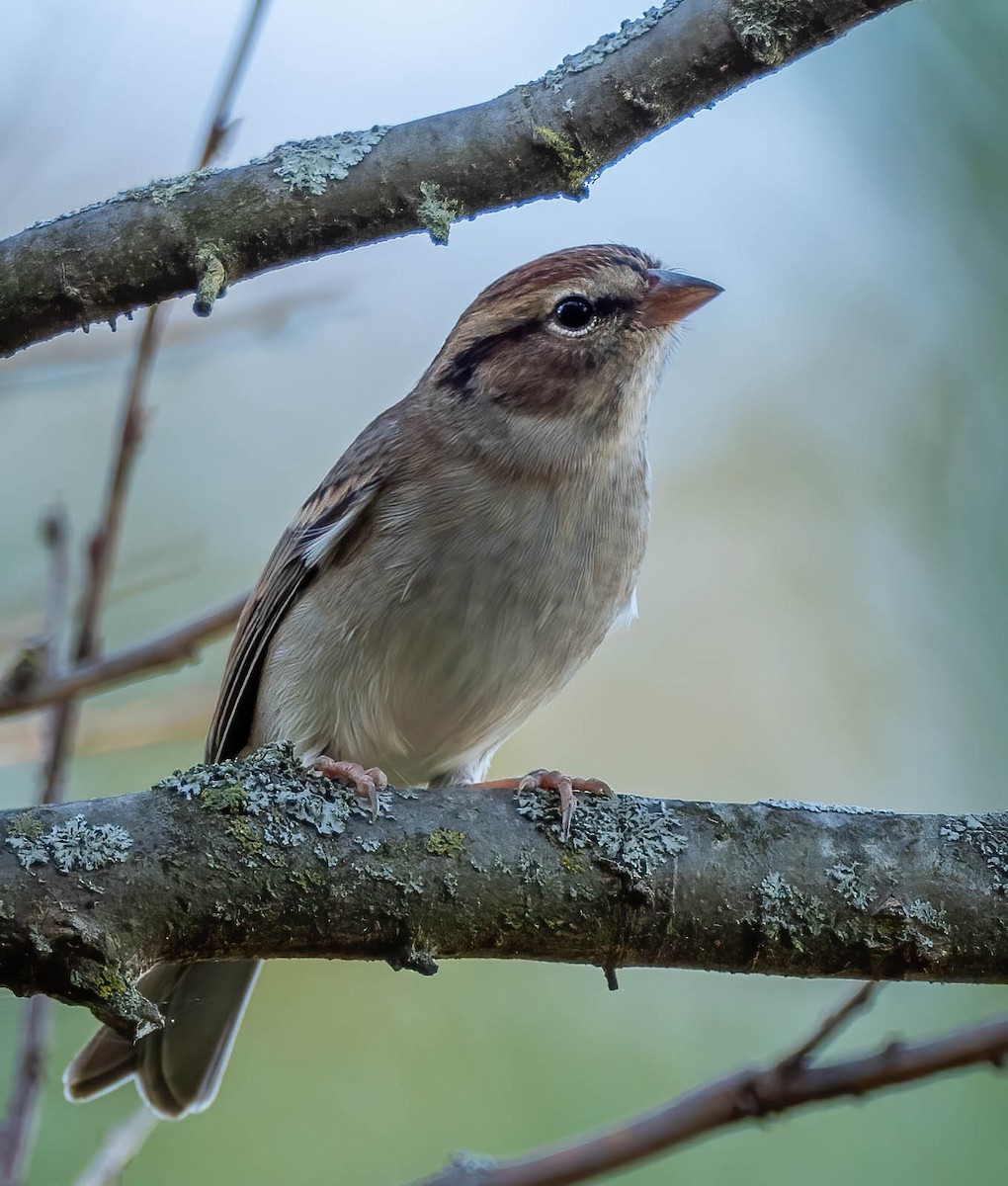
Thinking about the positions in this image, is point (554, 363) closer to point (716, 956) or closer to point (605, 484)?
point (605, 484)

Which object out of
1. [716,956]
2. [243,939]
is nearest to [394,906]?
[243,939]

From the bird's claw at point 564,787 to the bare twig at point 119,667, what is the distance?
2.82 ft

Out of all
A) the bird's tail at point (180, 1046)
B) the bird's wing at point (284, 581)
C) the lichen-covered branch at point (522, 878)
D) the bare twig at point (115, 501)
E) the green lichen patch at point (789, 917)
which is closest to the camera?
the lichen-covered branch at point (522, 878)

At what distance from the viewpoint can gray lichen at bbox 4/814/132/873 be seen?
2.34m

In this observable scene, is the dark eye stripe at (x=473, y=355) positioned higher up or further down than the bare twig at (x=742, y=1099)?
higher up

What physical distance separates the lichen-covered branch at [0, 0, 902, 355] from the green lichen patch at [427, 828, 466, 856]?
1.13 metres

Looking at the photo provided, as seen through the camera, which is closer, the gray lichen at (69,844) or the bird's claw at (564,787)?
the gray lichen at (69,844)

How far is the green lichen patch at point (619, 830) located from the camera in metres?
2.70

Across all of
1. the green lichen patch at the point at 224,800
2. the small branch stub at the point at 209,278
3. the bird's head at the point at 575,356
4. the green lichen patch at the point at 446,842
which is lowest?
the green lichen patch at the point at 446,842

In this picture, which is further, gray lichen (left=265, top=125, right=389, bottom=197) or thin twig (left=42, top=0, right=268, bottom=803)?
thin twig (left=42, top=0, right=268, bottom=803)

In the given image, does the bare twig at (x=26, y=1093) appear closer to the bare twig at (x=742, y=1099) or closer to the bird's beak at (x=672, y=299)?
the bare twig at (x=742, y=1099)

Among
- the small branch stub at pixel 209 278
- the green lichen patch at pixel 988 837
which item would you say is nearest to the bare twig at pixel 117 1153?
the small branch stub at pixel 209 278

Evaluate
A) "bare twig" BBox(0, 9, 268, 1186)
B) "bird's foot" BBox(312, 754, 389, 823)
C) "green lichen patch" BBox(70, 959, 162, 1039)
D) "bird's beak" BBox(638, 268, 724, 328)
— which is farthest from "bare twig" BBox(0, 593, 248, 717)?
"bird's beak" BBox(638, 268, 724, 328)

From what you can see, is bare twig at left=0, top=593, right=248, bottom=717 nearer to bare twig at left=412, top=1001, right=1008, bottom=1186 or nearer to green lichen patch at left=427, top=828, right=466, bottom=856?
green lichen patch at left=427, top=828, right=466, bottom=856
